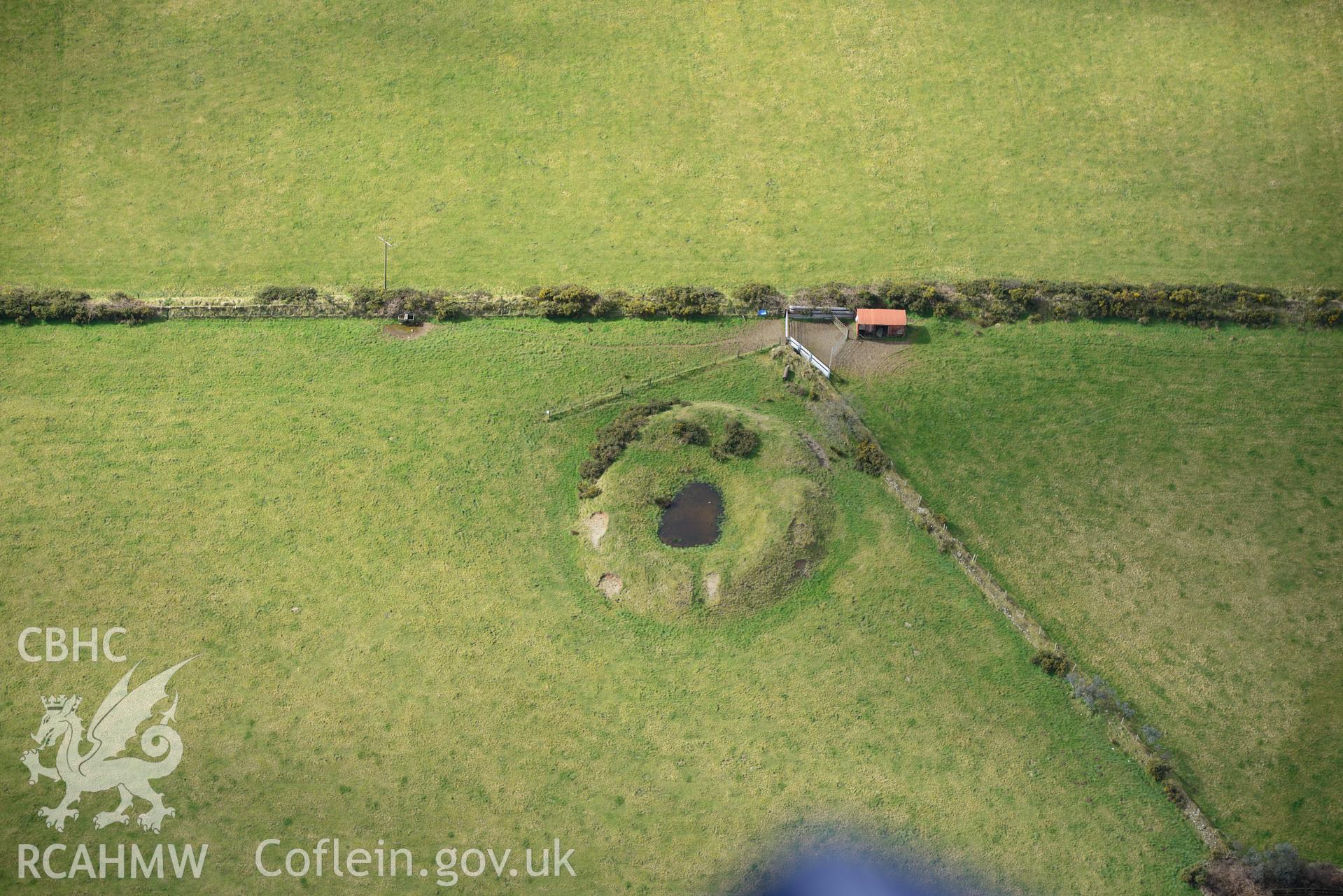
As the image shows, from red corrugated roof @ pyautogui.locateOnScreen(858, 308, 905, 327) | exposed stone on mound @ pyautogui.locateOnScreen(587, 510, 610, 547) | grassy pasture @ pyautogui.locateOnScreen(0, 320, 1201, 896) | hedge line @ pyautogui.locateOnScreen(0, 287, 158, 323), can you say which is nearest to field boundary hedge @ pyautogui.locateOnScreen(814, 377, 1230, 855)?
grassy pasture @ pyautogui.locateOnScreen(0, 320, 1201, 896)

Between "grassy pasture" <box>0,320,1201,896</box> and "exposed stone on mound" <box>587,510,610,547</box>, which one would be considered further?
"exposed stone on mound" <box>587,510,610,547</box>

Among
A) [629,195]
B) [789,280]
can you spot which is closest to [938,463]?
[789,280]

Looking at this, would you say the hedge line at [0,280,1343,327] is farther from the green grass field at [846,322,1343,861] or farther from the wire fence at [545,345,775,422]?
the wire fence at [545,345,775,422]

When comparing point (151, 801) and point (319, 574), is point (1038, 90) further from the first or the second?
point (151, 801)

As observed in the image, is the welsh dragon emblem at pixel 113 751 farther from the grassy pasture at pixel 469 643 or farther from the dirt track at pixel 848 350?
the dirt track at pixel 848 350

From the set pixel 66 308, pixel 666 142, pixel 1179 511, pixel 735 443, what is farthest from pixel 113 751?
pixel 1179 511

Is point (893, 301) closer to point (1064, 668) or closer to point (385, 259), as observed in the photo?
point (1064, 668)
